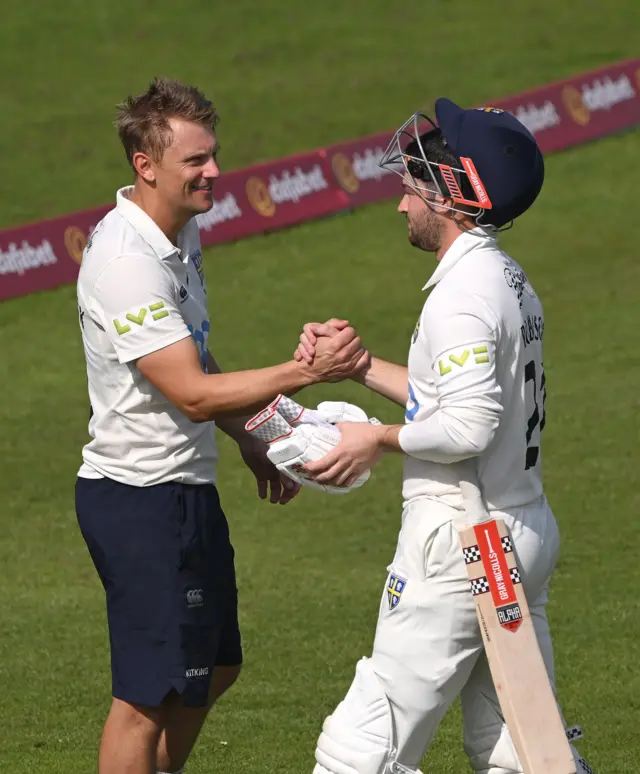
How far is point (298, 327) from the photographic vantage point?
14.0m

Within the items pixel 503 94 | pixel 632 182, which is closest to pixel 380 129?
pixel 503 94

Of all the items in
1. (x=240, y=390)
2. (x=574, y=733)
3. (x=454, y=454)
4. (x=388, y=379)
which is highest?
(x=240, y=390)

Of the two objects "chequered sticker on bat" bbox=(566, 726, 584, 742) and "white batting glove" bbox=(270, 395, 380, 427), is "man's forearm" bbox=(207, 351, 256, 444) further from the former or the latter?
"chequered sticker on bat" bbox=(566, 726, 584, 742)

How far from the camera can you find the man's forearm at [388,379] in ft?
18.0

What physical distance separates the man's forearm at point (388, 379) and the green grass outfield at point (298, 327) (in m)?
1.92

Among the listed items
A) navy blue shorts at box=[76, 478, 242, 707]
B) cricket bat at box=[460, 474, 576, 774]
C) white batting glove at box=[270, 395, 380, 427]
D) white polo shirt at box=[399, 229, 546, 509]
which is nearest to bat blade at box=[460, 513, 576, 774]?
cricket bat at box=[460, 474, 576, 774]

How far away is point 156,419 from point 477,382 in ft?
4.46

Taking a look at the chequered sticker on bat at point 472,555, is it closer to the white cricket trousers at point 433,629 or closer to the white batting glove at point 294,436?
the white cricket trousers at point 433,629

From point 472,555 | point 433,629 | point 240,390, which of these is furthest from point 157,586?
point 472,555

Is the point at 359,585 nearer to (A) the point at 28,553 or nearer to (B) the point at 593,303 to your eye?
(A) the point at 28,553

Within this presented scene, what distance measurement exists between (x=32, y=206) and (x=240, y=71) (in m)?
5.83

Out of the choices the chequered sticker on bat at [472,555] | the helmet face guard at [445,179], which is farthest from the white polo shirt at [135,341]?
the chequered sticker on bat at [472,555]

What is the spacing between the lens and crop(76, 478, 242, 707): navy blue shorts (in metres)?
5.37

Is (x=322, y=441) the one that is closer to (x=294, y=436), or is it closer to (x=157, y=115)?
(x=294, y=436)
